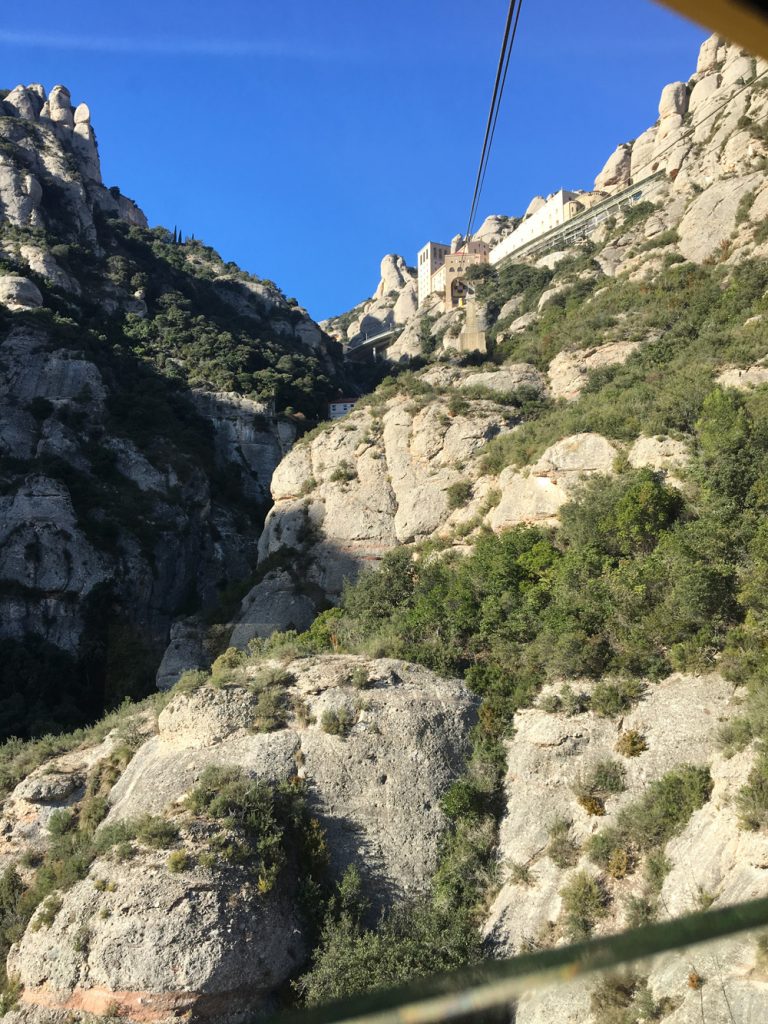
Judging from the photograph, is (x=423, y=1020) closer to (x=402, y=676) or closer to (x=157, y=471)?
(x=402, y=676)

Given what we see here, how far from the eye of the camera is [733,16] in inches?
65.0

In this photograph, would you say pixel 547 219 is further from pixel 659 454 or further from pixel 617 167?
pixel 659 454

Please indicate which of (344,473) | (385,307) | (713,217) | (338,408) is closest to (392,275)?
(385,307)

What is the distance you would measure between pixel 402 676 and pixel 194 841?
657 centimetres

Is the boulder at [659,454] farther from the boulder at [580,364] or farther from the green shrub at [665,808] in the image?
the boulder at [580,364]

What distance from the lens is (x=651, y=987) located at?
28.5 feet

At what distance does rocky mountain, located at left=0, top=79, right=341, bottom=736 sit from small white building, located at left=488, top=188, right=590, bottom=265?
2997 centimetres

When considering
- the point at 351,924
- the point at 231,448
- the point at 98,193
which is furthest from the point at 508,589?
the point at 98,193

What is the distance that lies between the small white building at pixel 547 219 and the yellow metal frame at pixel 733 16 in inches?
3554

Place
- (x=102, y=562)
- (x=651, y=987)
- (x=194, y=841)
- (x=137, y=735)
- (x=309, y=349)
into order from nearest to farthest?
1. (x=651, y=987)
2. (x=194, y=841)
3. (x=137, y=735)
4. (x=102, y=562)
5. (x=309, y=349)

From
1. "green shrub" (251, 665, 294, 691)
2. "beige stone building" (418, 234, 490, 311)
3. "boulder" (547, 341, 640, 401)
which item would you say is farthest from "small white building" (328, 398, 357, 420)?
"green shrub" (251, 665, 294, 691)

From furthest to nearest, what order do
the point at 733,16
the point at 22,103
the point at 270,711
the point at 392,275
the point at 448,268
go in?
the point at 392,275, the point at 448,268, the point at 22,103, the point at 270,711, the point at 733,16

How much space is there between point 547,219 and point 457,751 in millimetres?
86192

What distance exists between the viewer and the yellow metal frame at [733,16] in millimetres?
1635
